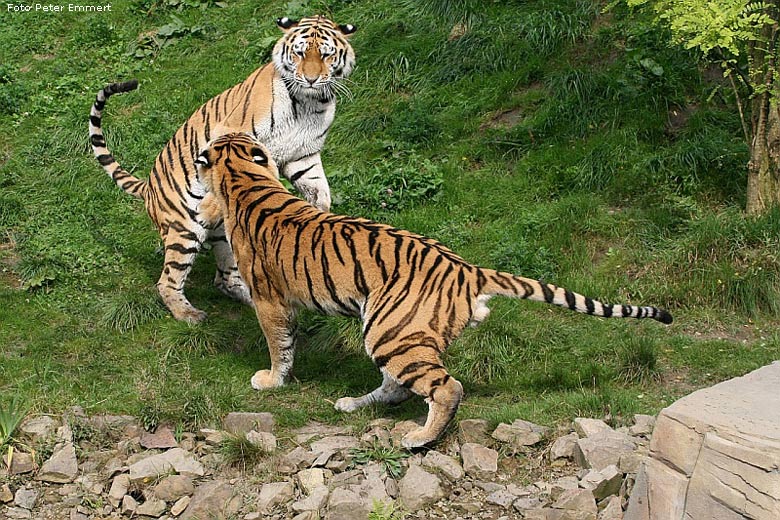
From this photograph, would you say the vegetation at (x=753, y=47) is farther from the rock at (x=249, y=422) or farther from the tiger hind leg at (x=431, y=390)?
the rock at (x=249, y=422)

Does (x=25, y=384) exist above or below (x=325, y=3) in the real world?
below

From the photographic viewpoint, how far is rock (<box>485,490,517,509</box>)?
5117 mm

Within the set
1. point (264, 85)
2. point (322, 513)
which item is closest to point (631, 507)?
point (322, 513)

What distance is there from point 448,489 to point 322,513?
652 millimetres

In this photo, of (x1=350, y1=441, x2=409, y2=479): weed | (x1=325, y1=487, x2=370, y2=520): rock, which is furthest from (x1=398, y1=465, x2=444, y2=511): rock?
(x1=325, y1=487, x2=370, y2=520): rock

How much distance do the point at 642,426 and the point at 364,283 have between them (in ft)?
5.62

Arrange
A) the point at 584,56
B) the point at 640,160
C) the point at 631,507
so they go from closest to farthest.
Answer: the point at 631,507, the point at 640,160, the point at 584,56

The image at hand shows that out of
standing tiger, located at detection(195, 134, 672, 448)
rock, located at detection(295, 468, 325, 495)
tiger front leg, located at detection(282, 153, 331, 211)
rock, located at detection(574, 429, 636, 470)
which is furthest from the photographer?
tiger front leg, located at detection(282, 153, 331, 211)

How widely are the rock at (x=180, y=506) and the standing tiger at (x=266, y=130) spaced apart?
2573 mm

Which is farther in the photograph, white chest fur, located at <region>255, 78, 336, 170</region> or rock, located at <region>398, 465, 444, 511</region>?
white chest fur, located at <region>255, 78, 336, 170</region>

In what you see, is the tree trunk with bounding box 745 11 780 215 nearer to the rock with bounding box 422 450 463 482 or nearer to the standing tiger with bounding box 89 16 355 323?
the standing tiger with bounding box 89 16 355 323

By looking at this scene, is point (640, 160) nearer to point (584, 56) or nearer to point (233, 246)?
point (584, 56)

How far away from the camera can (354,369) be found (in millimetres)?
7059

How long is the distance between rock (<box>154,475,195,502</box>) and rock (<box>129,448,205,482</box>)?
0.10 m
